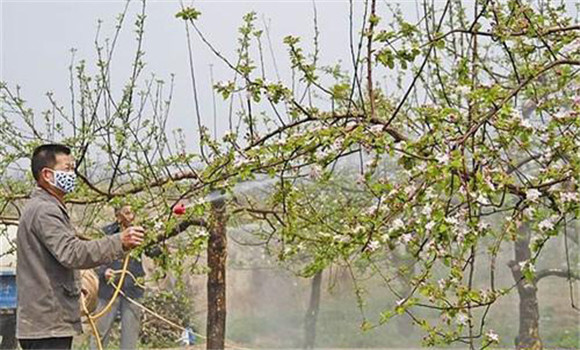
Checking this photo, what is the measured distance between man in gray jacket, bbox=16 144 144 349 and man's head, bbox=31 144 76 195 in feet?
0.16

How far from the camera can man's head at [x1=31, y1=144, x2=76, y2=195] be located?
334 cm

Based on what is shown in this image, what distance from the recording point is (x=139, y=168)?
187 inches

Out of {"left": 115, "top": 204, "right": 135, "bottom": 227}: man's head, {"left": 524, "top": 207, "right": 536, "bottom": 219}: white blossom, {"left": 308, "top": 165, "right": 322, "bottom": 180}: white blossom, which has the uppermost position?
{"left": 308, "top": 165, "right": 322, "bottom": 180}: white blossom

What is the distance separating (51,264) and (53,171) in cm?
37

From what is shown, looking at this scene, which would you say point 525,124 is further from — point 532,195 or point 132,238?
point 132,238

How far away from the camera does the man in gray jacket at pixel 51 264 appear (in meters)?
3.11

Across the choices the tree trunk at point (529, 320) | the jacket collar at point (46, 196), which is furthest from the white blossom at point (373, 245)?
the tree trunk at point (529, 320)

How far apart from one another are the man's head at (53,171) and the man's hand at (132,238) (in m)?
0.37

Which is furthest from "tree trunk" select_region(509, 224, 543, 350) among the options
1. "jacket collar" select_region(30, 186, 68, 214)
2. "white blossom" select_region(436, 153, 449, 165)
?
"white blossom" select_region(436, 153, 449, 165)

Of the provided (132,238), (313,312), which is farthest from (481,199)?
(313,312)

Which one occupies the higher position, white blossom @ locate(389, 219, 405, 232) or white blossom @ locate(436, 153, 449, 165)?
white blossom @ locate(436, 153, 449, 165)

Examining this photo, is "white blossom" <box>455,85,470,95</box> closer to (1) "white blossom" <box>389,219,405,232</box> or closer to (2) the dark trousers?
(1) "white blossom" <box>389,219,405,232</box>

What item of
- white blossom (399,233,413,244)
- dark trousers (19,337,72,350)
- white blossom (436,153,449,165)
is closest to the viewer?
white blossom (436,153,449,165)

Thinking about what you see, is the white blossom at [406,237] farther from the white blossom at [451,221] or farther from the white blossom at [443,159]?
the white blossom at [443,159]
